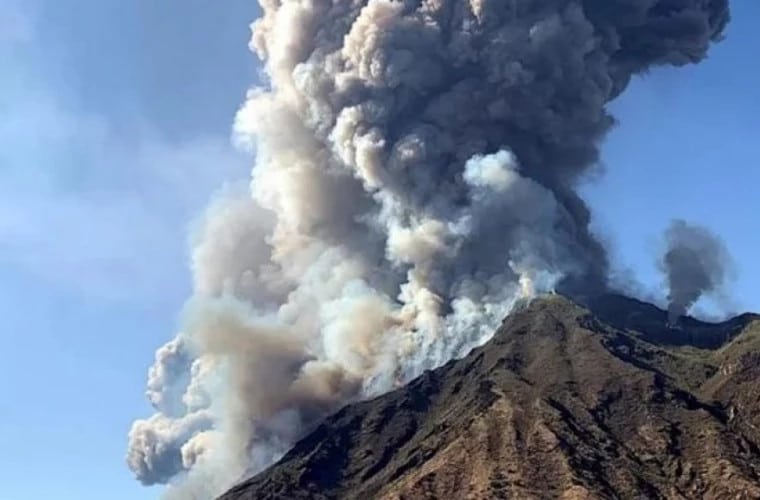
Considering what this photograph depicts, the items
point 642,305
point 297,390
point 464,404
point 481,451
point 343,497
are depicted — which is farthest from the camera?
point 642,305

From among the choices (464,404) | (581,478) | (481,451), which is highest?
(464,404)

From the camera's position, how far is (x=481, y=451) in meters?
90.6

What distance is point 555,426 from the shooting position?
9362cm

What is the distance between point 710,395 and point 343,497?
3335 cm

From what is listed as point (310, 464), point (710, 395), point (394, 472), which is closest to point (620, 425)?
point (710, 395)

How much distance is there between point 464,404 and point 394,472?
10862 mm

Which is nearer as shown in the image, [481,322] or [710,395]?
[710,395]

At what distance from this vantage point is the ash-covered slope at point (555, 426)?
86.3 meters

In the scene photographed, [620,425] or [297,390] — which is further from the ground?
[297,390]

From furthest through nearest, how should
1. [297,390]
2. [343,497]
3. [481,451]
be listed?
[297,390] < [343,497] < [481,451]

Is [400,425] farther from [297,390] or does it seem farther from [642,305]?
[642,305]

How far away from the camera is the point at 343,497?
318 feet

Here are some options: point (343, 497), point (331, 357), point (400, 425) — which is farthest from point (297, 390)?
point (343, 497)

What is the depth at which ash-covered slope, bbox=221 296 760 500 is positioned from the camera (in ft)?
283
